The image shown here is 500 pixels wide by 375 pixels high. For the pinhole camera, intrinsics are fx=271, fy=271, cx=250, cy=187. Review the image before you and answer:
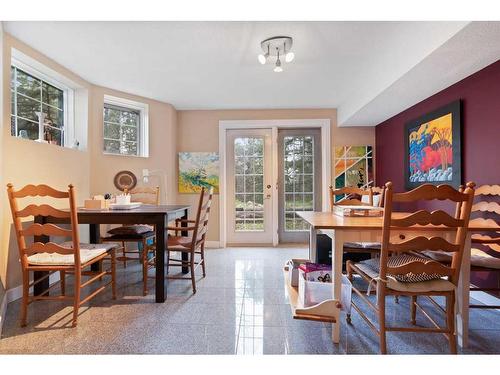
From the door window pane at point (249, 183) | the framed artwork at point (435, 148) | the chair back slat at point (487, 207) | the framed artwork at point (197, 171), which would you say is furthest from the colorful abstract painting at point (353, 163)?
the chair back slat at point (487, 207)

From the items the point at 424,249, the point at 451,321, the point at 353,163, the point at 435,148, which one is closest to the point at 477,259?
the point at 451,321

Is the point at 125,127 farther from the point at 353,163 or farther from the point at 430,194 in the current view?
the point at 430,194

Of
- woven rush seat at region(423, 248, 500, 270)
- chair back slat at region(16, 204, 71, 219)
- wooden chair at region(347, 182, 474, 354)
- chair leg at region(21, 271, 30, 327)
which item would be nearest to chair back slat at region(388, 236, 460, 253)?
wooden chair at region(347, 182, 474, 354)

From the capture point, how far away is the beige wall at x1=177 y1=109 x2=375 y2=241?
4328 mm

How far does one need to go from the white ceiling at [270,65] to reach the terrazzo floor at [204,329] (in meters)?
1.91

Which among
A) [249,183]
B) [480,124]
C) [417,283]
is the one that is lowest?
[417,283]

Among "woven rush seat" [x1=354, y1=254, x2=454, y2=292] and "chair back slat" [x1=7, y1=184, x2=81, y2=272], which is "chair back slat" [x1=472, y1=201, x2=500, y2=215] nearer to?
"woven rush seat" [x1=354, y1=254, x2=454, y2=292]

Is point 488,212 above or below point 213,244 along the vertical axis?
above

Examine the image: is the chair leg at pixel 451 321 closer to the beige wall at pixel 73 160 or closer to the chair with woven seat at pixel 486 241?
the chair with woven seat at pixel 486 241

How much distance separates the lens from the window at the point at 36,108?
2.51m

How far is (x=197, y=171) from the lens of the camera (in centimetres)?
437

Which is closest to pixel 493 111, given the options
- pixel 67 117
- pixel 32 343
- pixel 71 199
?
pixel 71 199

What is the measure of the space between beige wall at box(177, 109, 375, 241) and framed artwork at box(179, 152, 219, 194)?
103 mm

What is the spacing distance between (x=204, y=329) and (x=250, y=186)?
2846 mm
